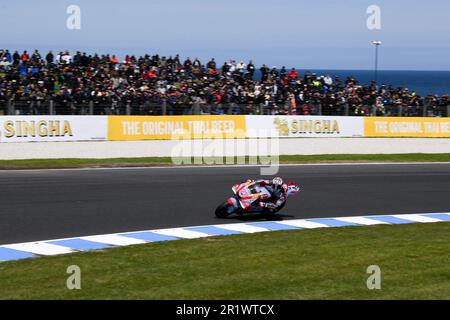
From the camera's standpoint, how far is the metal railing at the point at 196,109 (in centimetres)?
2653

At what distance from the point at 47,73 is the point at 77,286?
20.5 metres

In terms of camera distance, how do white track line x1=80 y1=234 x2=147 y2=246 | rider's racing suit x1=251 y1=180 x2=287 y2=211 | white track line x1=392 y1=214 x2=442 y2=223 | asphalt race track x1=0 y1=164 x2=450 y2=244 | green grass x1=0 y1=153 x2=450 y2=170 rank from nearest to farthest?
white track line x1=80 y1=234 x2=147 y2=246
asphalt race track x1=0 y1=164 x2=450 y2=244
rider's racing suit x1=251 y1=180 x2=287 y2=211
white track line x1=392 y1=214 x2=442 y2=223
green grass x1=0 y1=153 x2=450 y2=170

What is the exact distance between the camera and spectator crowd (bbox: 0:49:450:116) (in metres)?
27.6

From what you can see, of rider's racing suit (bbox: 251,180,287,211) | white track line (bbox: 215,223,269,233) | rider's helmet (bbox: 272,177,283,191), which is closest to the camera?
white track line (bbox: 215,223,269,233)

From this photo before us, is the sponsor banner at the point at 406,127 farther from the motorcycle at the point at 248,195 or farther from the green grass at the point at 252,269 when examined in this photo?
the green grass at the point at 252,269

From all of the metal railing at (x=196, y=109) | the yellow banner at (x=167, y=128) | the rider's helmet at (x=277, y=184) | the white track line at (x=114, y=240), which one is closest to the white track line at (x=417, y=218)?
the rider's helmet at (x=277, y=184)

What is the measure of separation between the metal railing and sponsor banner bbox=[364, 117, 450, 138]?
1.01ft

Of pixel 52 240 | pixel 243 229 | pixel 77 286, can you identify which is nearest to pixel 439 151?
pixel 243 229

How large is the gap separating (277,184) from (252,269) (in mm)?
4124

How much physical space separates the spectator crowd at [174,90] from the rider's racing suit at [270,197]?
1465 centimetres

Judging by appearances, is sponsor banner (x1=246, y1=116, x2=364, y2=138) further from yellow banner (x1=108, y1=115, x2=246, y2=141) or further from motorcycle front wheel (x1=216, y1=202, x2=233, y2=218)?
motorcycle front wheel (x1=216, y1=202, x2=233, y2=218)

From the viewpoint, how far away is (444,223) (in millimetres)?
14617

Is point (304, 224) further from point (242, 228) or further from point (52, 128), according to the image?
point (52, 128)

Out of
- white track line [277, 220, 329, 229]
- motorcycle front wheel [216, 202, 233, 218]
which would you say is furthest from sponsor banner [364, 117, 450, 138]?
motorcycle front wheel [216, 202, 233, 218]
